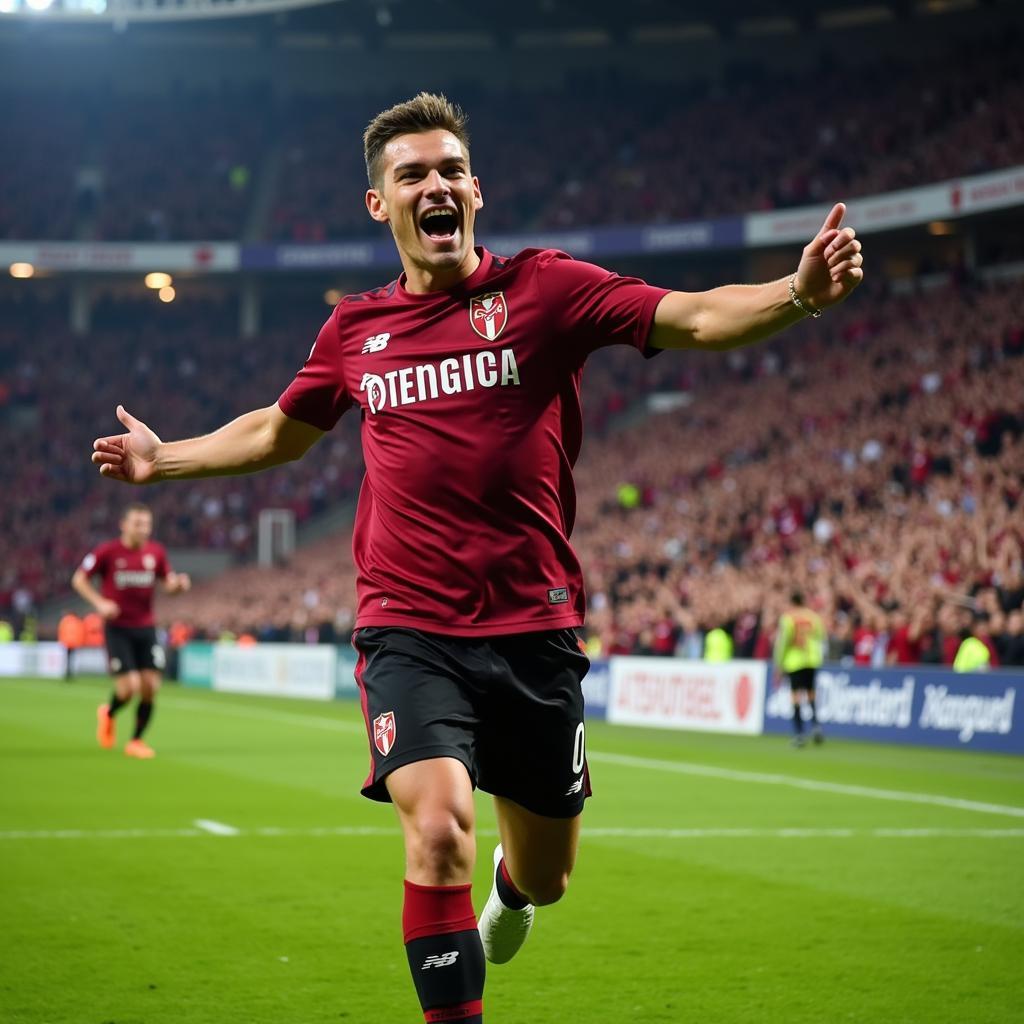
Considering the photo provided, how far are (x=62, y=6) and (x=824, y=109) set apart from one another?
2471 centimetres

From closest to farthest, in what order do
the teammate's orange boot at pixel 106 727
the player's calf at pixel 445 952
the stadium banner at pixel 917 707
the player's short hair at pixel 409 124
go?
1. the player's calf at pixel 445 952
2. the player's short hair at pixel 409 124
3. the teammate's orange boot at pixel 106 727
4. the stadium banner at pixel 917 707

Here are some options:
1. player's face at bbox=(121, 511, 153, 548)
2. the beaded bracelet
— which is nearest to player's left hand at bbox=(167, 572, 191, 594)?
player's face at bbox=(121, 511, 153, 548)

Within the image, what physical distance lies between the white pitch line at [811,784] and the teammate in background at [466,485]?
28.3ft

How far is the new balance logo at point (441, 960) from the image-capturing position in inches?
170

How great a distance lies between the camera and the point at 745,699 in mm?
23078

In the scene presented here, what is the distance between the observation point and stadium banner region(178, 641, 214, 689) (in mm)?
38406

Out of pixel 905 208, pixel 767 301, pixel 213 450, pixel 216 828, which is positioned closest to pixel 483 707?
pixel 213 450

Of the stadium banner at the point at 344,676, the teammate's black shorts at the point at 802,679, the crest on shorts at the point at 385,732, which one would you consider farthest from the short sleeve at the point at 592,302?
the stadium banner at the point at 344,676

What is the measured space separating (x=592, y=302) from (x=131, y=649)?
1234cm

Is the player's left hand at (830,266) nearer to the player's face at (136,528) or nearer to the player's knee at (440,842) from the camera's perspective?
the player's knee at (440,842)

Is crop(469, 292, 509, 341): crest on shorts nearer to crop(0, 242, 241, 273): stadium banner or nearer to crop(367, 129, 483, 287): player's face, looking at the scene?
crop(367, 129, 483, 287): player's face

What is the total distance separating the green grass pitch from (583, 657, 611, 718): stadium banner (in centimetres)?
990

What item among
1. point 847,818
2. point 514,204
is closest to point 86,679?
point 514,204

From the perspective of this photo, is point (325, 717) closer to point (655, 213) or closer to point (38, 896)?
point (38, 896)
